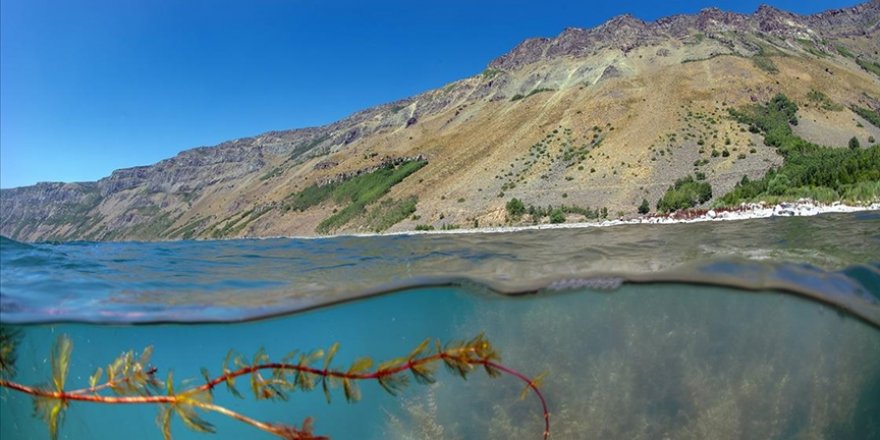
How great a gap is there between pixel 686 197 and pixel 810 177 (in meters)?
12.5

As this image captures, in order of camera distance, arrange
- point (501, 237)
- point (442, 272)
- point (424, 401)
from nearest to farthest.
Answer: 1. point (424, 401)
2. point (442, 272)
3. point (501, 237)

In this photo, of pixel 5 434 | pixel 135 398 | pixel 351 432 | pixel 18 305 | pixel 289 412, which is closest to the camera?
pixel 135 398

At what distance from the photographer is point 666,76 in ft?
308

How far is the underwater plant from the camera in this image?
3291mm

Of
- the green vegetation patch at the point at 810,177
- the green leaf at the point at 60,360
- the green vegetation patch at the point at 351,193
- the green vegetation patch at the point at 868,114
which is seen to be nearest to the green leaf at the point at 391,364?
the green leaf at the point at 60,360

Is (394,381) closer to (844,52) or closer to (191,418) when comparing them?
(191,418)

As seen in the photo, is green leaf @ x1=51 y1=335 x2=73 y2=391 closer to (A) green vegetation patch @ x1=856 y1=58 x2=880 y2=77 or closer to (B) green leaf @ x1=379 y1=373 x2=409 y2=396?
(B) green leaf @ x1=379 y1=373 x2=409 y2=396

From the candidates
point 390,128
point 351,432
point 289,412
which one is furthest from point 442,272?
point 390,128

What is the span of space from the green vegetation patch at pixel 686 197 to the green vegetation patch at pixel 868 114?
156 ft

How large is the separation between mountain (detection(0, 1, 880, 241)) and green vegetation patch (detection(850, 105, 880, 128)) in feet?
1.49

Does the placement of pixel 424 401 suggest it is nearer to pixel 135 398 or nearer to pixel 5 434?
pixel 135 398

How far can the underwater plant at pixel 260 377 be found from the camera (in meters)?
3.29

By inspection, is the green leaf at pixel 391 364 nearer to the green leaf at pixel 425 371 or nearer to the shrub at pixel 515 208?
the green leaf at pixel 425 371

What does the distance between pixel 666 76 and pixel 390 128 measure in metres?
97.4
